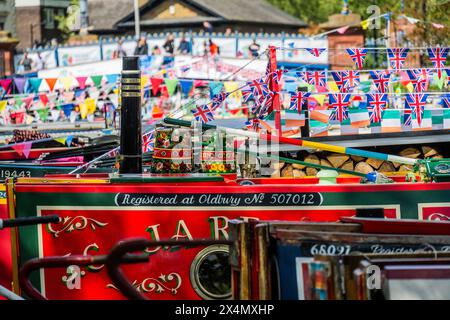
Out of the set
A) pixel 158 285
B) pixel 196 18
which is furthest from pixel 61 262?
pixel 196 18

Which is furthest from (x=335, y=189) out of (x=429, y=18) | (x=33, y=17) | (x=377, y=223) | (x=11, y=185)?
(x=33, y=17)

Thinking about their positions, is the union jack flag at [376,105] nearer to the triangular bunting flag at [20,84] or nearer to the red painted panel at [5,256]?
the red painted panel at [5,256]

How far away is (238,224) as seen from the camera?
581 centimetres

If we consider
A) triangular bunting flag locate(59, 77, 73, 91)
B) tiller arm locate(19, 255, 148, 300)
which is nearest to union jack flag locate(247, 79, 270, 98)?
tiller arm locate(19, 255, 148, 300)

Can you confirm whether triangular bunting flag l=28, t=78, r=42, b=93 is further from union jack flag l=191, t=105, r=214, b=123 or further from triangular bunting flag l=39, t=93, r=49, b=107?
union jack flag l=191, t=105, r=214, b=123

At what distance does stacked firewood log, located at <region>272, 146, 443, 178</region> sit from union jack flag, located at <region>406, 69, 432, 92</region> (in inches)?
39.0

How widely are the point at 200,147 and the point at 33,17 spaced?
57431 millimetres

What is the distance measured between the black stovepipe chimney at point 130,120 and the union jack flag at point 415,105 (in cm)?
468

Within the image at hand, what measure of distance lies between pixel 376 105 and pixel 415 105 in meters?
0.50

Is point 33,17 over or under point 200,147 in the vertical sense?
over

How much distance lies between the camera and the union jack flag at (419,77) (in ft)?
44.5

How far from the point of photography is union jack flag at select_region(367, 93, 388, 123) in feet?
43.3

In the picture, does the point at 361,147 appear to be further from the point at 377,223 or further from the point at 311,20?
the point at 311,20

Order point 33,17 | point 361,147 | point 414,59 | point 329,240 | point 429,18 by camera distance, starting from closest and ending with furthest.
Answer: point 329,240, point 361,147, point 429,18, point 414,59, point 33,17
